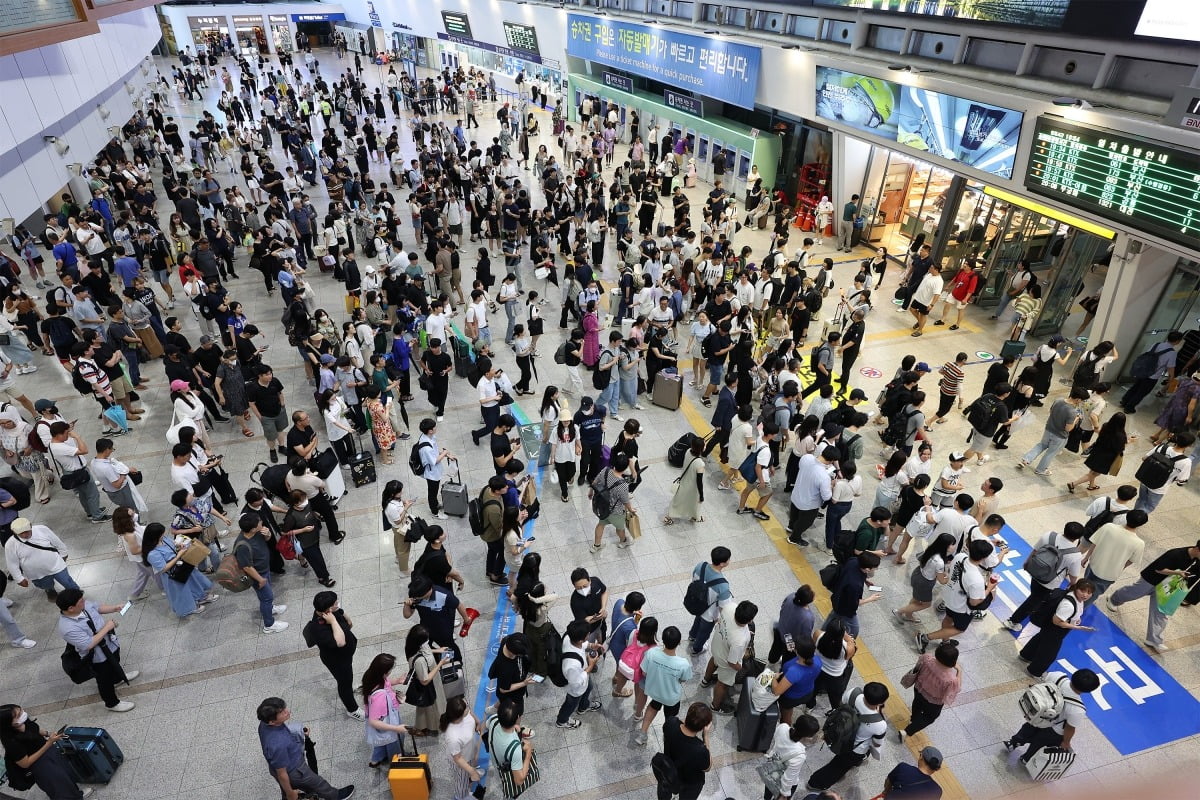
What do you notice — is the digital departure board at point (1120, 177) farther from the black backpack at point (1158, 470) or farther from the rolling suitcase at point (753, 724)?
the rolling suitcase at point (753, 724)

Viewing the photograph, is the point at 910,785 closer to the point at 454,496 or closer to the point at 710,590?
the point at 710,590

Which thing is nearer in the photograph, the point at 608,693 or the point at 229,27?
the point at 608,693

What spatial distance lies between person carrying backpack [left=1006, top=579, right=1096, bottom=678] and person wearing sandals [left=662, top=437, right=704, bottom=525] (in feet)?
10.8

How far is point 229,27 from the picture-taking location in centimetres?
4653

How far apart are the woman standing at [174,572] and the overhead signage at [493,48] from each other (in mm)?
27452

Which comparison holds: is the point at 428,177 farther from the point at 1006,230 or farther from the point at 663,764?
the point at 663,764

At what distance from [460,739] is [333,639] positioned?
1382mm

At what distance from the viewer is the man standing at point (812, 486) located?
22.8 ft

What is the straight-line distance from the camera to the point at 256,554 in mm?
6180

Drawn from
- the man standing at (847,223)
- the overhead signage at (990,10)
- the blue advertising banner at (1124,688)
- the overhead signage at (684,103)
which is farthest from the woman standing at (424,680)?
the overhead signage at (684,103)

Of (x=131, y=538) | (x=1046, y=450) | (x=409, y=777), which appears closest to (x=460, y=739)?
(x=409, y=777)

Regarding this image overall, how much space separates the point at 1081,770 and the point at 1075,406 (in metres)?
4.48

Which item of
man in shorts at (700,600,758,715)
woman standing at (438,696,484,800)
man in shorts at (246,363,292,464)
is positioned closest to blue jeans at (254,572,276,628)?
man in shorts at (246,363,292,464)

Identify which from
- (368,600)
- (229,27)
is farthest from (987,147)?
(229,27)
